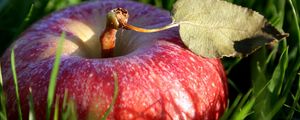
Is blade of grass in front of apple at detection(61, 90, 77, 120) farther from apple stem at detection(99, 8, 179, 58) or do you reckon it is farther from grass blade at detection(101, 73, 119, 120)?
apple stem at detection(99, 8, 179, 58)

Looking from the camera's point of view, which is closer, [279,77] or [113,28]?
[113,28]

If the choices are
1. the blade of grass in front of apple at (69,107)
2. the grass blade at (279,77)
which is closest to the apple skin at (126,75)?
the blade of grass in front of apple at (69,107)

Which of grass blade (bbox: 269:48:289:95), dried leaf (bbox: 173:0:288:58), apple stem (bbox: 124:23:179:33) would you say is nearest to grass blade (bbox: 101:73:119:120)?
apple stem (bbox: 124:23:179:33)

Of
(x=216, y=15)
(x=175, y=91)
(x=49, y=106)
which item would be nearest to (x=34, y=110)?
(x=49, y=106)

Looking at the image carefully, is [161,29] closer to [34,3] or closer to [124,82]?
[124,82]

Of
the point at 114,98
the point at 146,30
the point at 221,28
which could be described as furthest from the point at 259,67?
the point at 114,98

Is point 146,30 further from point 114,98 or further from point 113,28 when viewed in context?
point 114,98

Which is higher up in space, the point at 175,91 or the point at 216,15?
the point at 216,15
